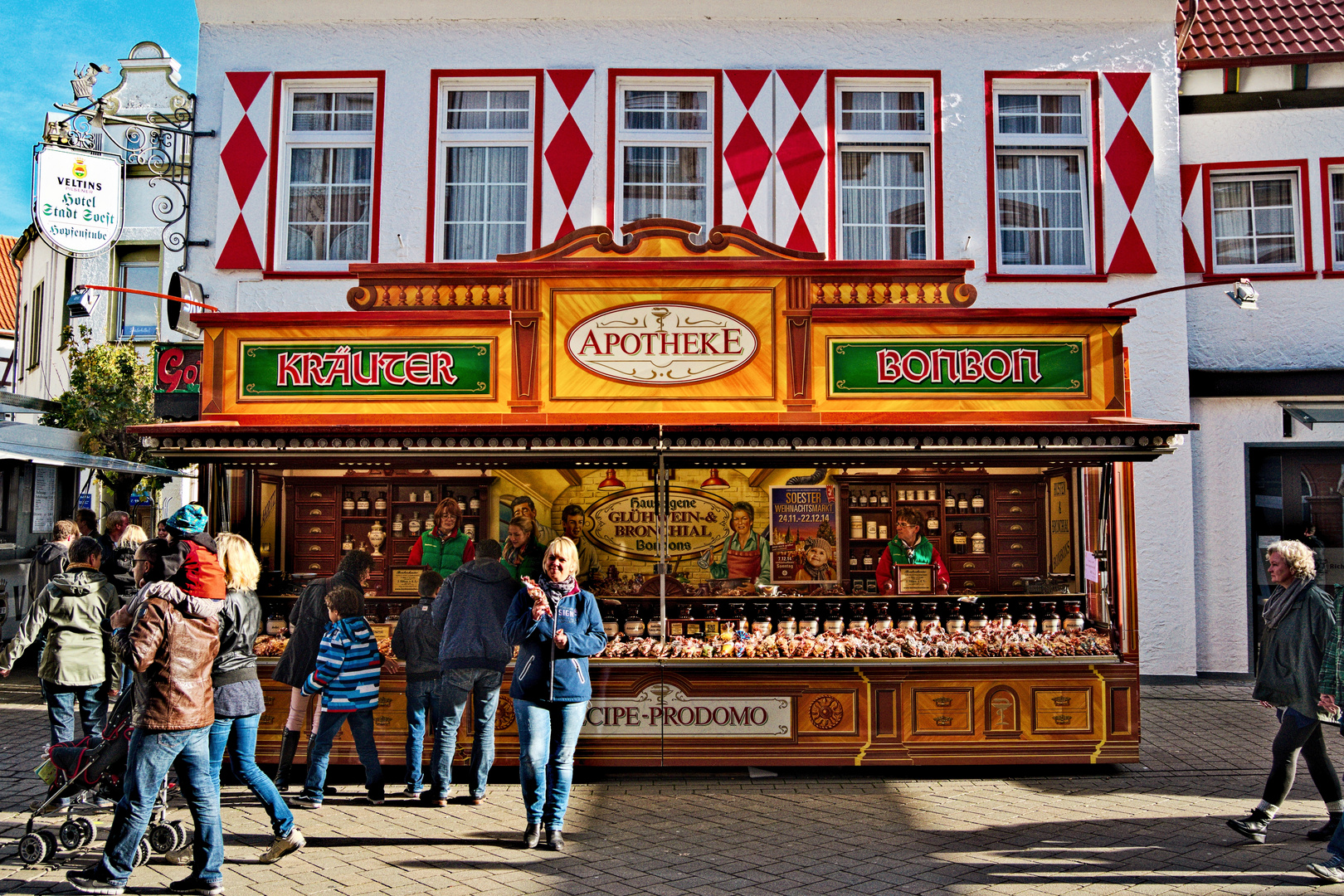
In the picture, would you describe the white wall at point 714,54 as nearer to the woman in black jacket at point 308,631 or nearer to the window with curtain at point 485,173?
the window with curtain at point 485,173

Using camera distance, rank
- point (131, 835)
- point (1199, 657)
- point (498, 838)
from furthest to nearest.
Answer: point (1199, 657)
point (498, 838)
point (131, 835)

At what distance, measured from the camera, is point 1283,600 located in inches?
226

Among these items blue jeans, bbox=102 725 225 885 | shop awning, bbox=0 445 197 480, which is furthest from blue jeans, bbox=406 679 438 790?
shop awning, bbox=0 445 197 480

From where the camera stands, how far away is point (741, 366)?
26.3ft

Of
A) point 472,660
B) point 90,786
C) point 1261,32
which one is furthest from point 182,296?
point 1261,32

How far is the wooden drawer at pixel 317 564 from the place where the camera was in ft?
34.6

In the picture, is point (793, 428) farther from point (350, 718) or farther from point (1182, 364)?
point (1182, 364)

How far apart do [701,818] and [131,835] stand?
10.6ft

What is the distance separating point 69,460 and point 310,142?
515cm

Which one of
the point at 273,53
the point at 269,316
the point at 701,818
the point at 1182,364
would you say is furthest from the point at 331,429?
the point at 1182,364

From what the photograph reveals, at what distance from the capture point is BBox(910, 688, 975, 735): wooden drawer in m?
7.35

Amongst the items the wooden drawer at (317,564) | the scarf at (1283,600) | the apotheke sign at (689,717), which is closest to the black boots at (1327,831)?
the scarf at (1283,600)

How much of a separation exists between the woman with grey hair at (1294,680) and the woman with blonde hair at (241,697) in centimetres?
545

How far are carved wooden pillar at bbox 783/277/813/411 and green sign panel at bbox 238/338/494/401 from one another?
2.77 meters
